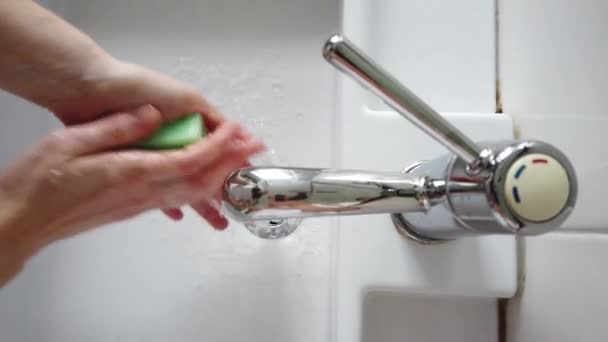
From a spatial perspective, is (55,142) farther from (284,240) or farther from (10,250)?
(284,240)

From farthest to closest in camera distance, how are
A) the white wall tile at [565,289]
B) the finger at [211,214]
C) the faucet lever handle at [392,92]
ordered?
the finger at [211,214] → the white wall tile at [565,289] → the faucet lever handle at [392,92]

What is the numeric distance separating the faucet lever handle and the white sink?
12 centimetres

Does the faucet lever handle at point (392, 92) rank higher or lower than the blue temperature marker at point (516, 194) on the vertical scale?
higher

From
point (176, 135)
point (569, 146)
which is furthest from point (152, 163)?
point (569, 146)

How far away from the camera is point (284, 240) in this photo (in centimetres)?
50

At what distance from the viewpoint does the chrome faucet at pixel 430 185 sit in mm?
239

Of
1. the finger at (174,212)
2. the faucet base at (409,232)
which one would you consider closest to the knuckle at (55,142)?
the finger at (174,212)

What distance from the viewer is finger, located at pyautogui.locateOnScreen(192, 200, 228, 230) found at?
1.48 ft

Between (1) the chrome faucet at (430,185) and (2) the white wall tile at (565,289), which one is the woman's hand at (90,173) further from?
(2) the white wall tile at (565,289)

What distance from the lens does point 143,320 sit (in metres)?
0.50

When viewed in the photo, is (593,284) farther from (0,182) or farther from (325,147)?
(0,182)

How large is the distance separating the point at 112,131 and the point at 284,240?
0.67ft

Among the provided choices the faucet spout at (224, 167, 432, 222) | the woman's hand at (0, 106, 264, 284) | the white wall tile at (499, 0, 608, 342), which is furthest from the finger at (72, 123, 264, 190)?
the white wall tile at (499, 0, 608, 342)

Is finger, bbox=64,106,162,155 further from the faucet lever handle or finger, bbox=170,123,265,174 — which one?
the faucet lever handle
